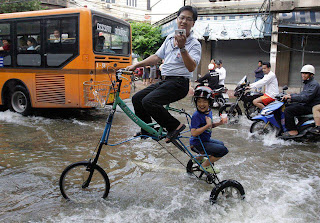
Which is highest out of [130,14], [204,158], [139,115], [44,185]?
[130,14]

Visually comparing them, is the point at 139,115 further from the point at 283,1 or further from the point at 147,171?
the point at 283,1

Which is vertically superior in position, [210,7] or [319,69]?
[210,7]

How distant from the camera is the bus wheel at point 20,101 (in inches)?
339

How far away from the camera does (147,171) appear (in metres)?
4.54

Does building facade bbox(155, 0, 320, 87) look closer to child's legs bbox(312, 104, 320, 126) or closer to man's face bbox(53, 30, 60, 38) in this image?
child's legs bbox(312, 104, 320, 126)

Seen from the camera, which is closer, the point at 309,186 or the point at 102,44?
the point at 309,186

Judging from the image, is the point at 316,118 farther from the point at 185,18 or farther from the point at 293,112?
the point at 185,18

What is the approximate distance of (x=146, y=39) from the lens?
20828 mm

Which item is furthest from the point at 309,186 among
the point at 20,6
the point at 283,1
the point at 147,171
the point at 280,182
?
the point at 20,6

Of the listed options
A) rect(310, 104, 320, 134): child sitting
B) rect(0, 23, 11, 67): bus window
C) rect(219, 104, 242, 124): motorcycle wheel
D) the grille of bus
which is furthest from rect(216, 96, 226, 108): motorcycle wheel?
rect(0, 23, 11, 67): bus window

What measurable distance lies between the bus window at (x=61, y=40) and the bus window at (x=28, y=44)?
0.38 metres

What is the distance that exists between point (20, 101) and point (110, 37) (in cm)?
350

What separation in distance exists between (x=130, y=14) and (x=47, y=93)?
1388 inches

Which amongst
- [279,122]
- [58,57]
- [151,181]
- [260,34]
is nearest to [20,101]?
[58,57]
